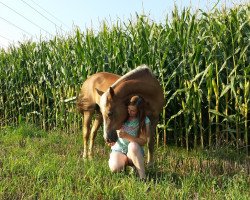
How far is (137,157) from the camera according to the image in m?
4.94

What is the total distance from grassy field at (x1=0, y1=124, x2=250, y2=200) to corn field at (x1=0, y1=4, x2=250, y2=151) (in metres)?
0.63

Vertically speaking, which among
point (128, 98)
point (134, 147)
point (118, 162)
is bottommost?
point (118, 162)

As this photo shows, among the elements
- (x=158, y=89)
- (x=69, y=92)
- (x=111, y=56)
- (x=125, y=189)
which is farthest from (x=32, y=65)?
(x=125, y=189)

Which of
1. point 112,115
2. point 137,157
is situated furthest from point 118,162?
point 112,115

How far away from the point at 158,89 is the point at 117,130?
0.99 m

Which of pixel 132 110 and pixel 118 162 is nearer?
pixel 118 162

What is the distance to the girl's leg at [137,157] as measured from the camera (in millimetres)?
4918

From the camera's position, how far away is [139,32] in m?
8.25

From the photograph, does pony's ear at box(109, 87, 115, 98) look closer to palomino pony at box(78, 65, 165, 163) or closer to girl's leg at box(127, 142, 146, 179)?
palomino pony at box(78, 65, 165, 163)

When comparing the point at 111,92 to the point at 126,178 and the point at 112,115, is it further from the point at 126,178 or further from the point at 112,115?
the point at 126,178

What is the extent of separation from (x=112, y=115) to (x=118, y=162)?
622 mm

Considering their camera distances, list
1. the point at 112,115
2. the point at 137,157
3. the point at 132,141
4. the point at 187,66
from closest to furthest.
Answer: the point at 137,157, the point at 132,141, the point at 112,115, the point at 187,66

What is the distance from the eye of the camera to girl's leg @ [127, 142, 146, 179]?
492 centimetres

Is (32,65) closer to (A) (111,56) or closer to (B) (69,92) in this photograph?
(B) (69,92)
